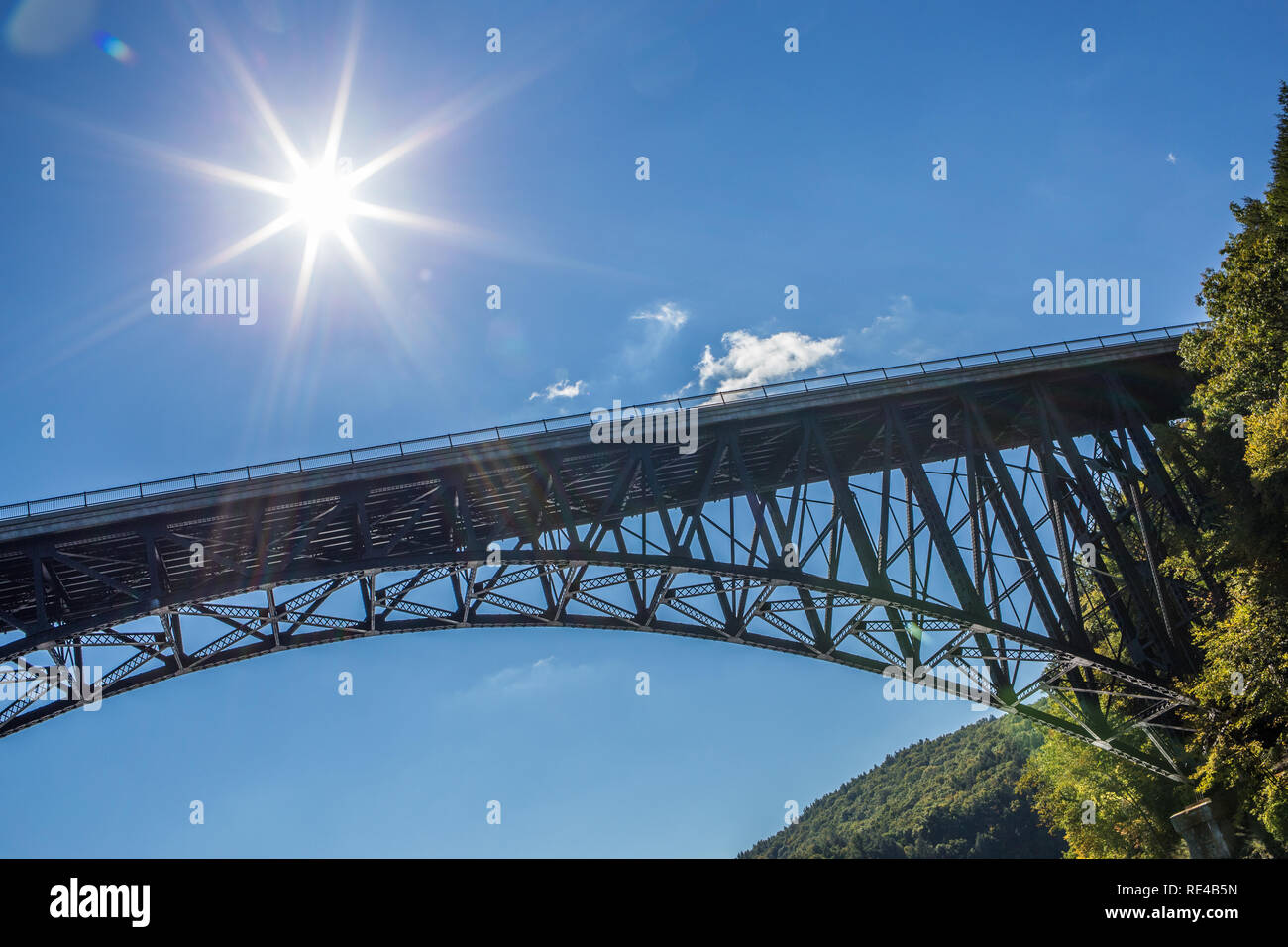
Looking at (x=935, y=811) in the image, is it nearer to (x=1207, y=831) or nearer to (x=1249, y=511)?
(x=1207, y=831)

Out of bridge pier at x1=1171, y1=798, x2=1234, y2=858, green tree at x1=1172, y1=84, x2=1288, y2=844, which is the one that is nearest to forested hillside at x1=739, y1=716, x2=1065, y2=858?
bridge pier at x1=1171, y1=798, x2=1234, y2=858

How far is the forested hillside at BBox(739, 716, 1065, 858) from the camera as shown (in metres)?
106

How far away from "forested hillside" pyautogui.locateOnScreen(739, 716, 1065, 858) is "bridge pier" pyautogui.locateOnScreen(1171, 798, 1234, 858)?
72.3 meters

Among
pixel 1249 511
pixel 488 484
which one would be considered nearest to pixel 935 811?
pixel 1249 511

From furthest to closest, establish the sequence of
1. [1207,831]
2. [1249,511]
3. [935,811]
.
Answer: [935,811] → [1207,831] → [1249,511]

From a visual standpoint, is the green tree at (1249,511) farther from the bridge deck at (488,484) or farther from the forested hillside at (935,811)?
the forested hillside at (935,811)

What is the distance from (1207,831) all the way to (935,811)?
93.8 meters

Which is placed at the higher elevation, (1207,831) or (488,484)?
(488,484)

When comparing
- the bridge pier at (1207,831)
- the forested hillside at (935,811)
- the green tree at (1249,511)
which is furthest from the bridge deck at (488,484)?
A: the forested hillside at (935,811)

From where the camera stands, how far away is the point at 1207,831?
Answer: 2647cm

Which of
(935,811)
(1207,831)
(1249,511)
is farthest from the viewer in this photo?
(935,811)

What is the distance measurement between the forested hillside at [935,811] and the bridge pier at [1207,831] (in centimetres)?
7235
